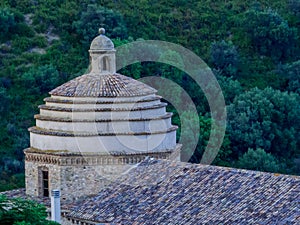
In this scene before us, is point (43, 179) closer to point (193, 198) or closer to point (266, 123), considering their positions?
point (193, 198)

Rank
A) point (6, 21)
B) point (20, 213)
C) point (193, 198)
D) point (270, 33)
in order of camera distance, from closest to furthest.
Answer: point (20, 213)
point (193, 198)
point (6, 21)
point (270, 33)

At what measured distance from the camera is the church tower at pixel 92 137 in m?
39.8

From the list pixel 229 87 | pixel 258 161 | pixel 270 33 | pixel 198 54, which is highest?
pixel 270 33

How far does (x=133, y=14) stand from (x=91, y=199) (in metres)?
42.2

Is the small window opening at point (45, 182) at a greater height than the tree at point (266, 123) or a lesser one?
greater

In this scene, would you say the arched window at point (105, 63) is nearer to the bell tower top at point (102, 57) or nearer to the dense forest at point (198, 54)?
the bell tower top at point (102, 57)

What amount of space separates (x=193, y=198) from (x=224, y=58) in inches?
1633

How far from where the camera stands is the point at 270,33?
7919 cm

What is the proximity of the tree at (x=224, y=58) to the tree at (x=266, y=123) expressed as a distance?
6.42 meters

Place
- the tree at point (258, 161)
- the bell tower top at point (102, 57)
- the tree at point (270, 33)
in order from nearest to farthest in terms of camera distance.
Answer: the bell tower top at point (102, 57), the tree at point (258, 161), the tree at point (270, 33)

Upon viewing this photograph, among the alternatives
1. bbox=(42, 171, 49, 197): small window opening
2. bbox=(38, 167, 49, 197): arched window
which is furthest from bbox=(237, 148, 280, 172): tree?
bbox=(38, 167, 49, 197): arched window

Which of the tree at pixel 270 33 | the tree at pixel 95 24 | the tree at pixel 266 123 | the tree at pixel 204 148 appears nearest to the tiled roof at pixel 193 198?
the tree at pixel 204 148

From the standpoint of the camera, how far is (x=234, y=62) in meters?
77.2

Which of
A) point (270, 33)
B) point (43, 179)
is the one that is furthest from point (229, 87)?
point (43, 179)
